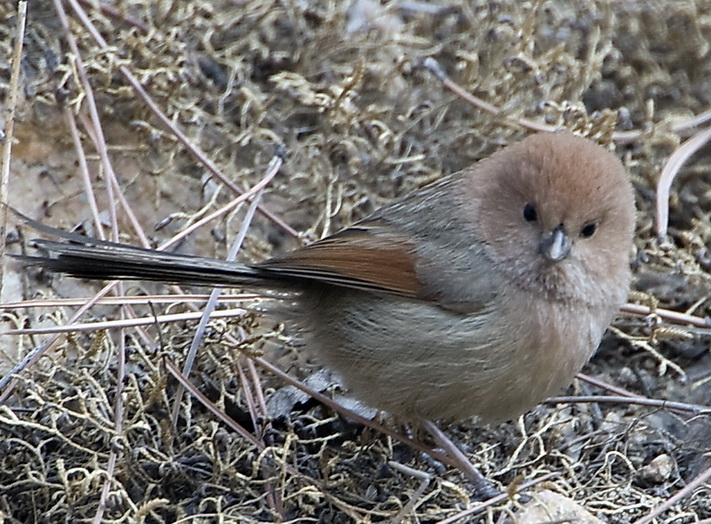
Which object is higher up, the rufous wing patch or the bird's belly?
the rufous wing patch

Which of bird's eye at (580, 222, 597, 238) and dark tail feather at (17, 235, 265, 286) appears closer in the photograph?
dark tail feather at (17, 235, 265, 286)

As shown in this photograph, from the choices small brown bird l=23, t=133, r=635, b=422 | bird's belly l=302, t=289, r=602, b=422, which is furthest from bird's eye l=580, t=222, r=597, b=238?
bird's belly l=302, t=289, r=602, b=422

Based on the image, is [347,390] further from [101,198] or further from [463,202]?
[101,198]

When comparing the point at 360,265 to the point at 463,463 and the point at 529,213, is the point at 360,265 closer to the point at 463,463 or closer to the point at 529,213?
the point at 529,213

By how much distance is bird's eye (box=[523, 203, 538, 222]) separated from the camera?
3.64 m

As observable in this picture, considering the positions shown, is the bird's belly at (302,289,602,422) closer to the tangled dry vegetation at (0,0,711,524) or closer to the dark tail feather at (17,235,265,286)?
the tangled dry vegetation at (0,0,711,524)

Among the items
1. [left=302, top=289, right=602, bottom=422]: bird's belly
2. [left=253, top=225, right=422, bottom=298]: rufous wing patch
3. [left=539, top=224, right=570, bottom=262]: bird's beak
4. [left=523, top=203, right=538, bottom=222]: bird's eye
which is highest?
[left=523, top=203, right=538, bottom=222]: bird's eye

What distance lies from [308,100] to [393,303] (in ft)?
4.83

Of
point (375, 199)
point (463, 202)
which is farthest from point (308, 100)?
point (463, 202)

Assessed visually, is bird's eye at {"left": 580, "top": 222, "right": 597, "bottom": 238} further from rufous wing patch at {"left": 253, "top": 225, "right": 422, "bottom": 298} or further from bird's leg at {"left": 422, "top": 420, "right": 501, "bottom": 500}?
bird's leg at {"left": 422, "top": 420, "right": 501, "bottom": 500}

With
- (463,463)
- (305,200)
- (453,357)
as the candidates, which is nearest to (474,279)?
(453,357)

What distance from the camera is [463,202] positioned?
3.91m

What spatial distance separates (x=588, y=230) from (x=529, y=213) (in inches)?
8.5

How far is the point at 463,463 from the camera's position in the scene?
3639 mm
